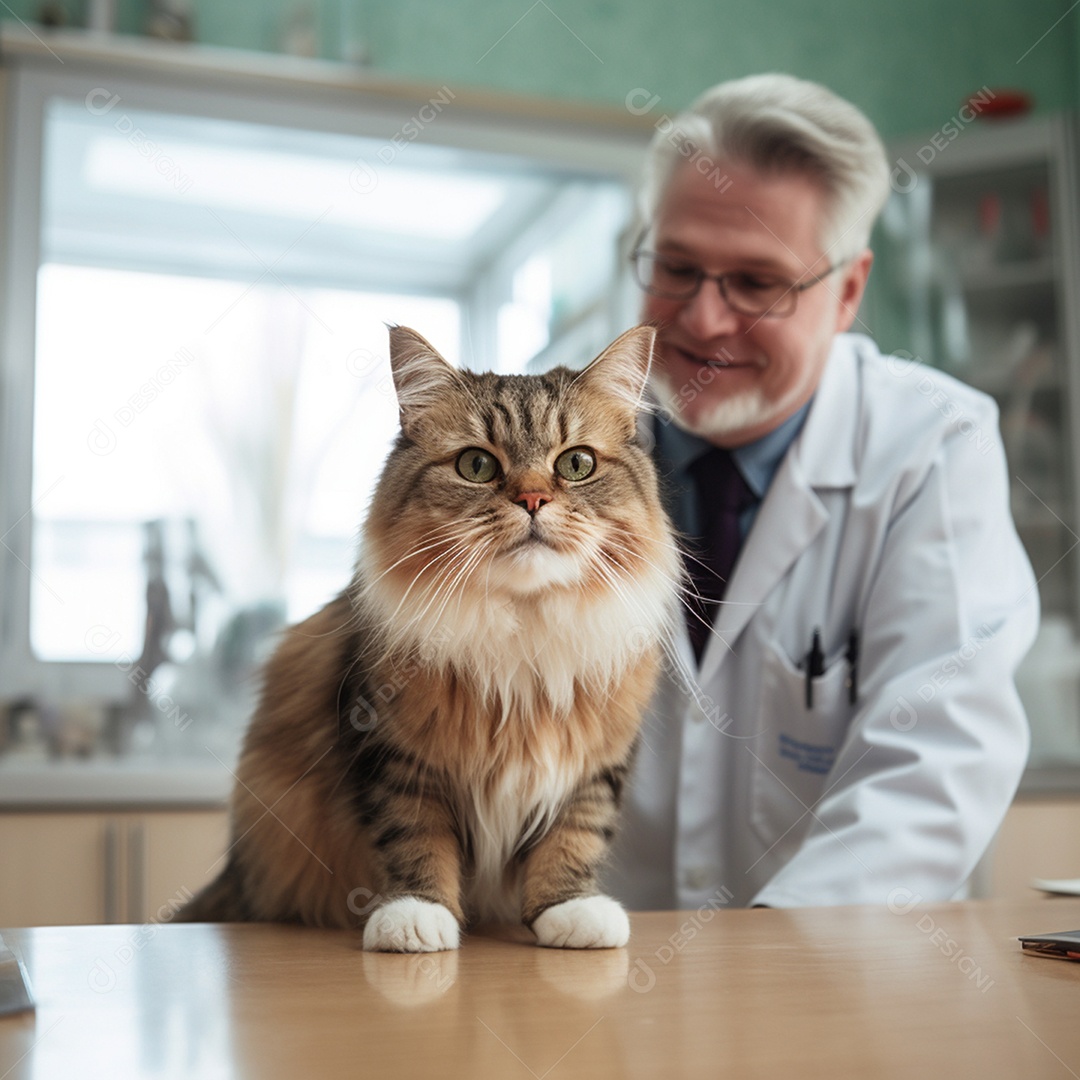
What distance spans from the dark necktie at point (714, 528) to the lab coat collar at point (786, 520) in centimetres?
3

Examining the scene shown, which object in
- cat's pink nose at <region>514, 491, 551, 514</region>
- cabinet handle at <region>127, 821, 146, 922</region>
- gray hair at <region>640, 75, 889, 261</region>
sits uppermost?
gray hair at <region>640, 75, 889, 261</region>

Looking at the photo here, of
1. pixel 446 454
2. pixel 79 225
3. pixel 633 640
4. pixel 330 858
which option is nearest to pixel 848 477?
pixel 633 640

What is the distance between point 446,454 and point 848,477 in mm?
871

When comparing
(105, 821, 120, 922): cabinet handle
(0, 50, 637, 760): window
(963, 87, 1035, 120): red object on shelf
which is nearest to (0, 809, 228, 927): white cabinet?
(105, 821, 120, 922): cabinet handle

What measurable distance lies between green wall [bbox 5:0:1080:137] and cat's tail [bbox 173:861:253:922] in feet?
9.48

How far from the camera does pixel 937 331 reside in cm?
379

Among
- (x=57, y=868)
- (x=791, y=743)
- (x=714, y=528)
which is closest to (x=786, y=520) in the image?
(x=714, y=528)

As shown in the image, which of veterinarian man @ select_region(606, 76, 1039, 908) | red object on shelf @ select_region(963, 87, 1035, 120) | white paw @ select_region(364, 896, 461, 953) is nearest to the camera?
white paw @ select_region(364, 896, 461, 953)

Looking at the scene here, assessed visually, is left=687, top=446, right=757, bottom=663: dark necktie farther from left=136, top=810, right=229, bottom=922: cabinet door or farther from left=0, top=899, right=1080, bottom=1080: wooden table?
left=136, top=810, right=229, bottom=922: cabinet door

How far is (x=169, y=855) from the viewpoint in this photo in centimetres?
269

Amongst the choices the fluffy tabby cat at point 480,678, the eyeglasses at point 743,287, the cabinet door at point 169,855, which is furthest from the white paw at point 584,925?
the cabinet door at point 169,855

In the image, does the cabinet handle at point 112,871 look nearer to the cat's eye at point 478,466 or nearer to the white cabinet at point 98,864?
the white cabinet at point 98,864

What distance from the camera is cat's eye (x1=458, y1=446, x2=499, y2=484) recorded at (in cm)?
114

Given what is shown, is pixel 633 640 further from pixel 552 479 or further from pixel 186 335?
pixel 186 335
